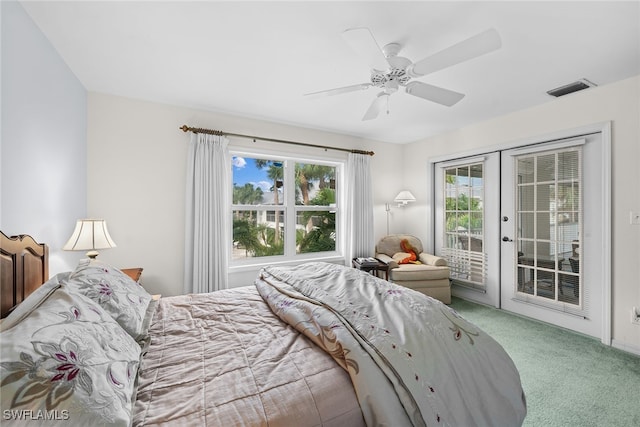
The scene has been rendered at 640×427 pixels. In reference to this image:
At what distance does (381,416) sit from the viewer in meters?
0.96

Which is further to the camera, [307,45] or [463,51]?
[307,45]

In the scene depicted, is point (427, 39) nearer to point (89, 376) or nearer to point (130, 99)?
point (89, 376)

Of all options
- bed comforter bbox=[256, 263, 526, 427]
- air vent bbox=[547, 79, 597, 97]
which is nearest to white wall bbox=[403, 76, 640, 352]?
air vent bbox=[547, 79, 597, 97]

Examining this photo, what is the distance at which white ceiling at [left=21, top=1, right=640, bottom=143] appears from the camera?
1651 millimetres

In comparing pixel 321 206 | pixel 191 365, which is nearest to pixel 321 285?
pixel 191 365

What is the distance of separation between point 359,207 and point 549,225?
2268 millimetres

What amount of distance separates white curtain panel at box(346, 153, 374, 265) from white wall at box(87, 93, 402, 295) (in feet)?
6.15

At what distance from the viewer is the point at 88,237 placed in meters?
2.17

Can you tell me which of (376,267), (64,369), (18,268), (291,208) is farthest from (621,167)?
(18,268)

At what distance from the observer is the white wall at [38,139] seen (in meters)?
1.47

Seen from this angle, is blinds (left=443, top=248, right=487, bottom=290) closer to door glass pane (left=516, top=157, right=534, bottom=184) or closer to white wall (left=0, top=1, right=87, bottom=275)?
door glass pane (left=516, top=157, right=534, bottom=184)

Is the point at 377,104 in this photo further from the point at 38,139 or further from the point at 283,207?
the point at 38,139

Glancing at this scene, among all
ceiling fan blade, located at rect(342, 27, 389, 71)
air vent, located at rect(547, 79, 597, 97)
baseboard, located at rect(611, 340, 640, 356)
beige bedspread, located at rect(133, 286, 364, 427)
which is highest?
air vent, located at rect(547, 79, 597, 97)

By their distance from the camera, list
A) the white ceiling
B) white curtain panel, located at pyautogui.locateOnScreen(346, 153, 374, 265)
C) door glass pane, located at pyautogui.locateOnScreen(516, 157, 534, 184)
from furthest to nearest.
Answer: white curtain panel, located at pyautogui.locateOnScreen(346, 153, 374, 265)
door glass pane, located at pyautogui.locateOnScreen(516, 157, 534, 184)
the white ceiling
